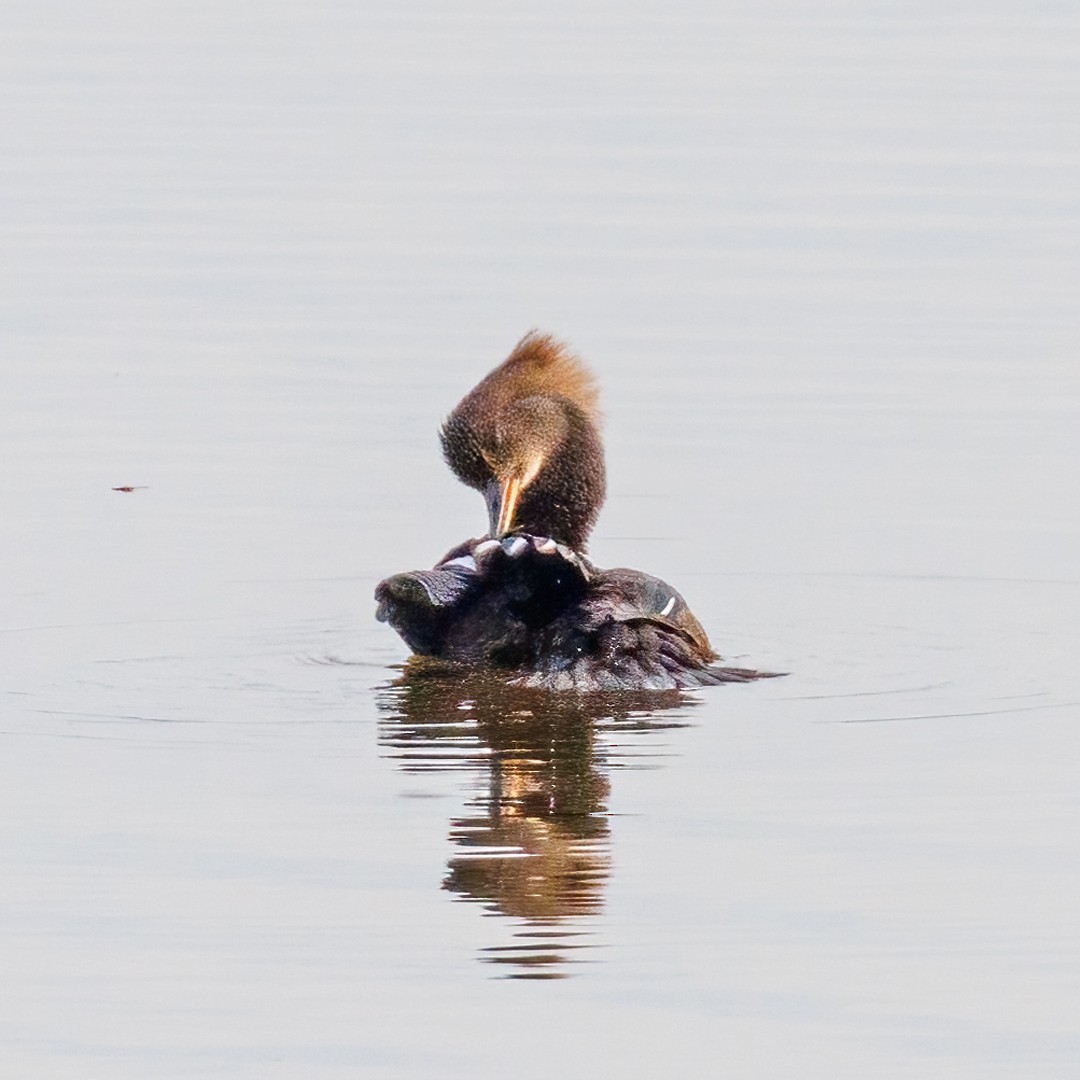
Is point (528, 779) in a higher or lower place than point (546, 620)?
lower

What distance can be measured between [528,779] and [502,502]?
2443mm

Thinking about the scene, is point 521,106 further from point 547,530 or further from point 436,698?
point 436,698

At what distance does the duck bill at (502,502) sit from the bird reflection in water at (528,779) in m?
0.70

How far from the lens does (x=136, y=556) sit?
490 inches

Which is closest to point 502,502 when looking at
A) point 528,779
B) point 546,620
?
point 546,620

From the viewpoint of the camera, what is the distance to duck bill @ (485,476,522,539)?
433 inches

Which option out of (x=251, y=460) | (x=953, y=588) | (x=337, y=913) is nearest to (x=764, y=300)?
(x=251, y=460)

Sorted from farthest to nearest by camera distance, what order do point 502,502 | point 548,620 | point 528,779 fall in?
point 502,502
point 548,620
point 528,779

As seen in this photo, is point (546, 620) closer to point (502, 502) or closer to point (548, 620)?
point (548, 620)

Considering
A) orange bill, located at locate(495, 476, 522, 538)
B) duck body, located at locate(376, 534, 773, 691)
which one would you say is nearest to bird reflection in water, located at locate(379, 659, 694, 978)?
duck body, located at locate(376, 534, 773, 691)

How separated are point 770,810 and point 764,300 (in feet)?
Result: 31.6

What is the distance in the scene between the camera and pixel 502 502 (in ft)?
36.3

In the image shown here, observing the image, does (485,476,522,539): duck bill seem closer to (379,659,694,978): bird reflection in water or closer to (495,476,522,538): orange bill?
(495,476,522,538): orange bill

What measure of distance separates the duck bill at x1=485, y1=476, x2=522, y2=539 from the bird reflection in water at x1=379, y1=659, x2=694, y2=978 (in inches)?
27.8
